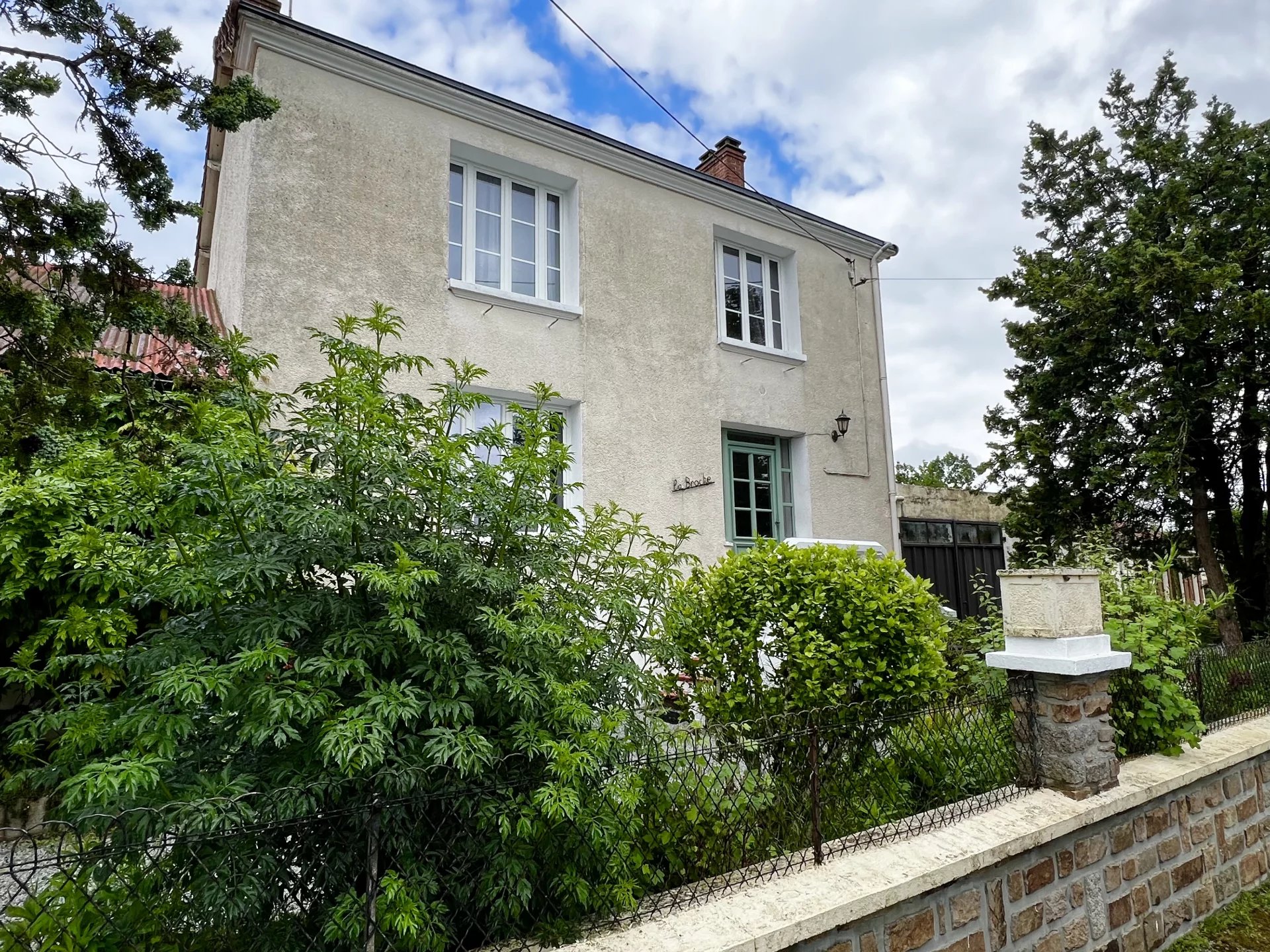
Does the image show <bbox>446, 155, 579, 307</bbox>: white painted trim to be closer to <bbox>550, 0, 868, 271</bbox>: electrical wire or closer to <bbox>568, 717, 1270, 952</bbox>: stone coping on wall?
<bbox>550, 0, 868, 271</bbox>: electrical wire

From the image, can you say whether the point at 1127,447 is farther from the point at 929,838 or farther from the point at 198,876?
the point at 198,876

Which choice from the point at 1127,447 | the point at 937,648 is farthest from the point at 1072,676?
the point at 1127,447

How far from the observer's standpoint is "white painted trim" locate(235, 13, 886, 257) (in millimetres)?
7035

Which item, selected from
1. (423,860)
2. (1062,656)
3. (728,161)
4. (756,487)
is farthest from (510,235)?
(423,860)

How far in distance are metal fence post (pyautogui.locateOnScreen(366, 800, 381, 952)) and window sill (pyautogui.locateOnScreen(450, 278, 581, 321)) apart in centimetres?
644

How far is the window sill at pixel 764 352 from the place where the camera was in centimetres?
971

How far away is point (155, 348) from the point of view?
20.9ft

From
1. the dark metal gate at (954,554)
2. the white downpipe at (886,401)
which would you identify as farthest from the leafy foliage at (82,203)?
the dark metal gate at (954,554)

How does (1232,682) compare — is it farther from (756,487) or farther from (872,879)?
(756,487)

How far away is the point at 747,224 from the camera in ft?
33.8

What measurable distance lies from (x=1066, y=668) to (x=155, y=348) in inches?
282

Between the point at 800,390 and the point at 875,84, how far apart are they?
403 centimetres

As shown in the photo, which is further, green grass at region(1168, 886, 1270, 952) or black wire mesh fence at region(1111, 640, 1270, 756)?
black wire mesh fence at region(1111, 640, 1270, 756)

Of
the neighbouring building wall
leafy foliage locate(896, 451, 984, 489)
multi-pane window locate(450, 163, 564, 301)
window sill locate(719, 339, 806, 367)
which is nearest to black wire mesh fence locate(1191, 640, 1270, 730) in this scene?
window sill locate(719, 339, 806, 367)
